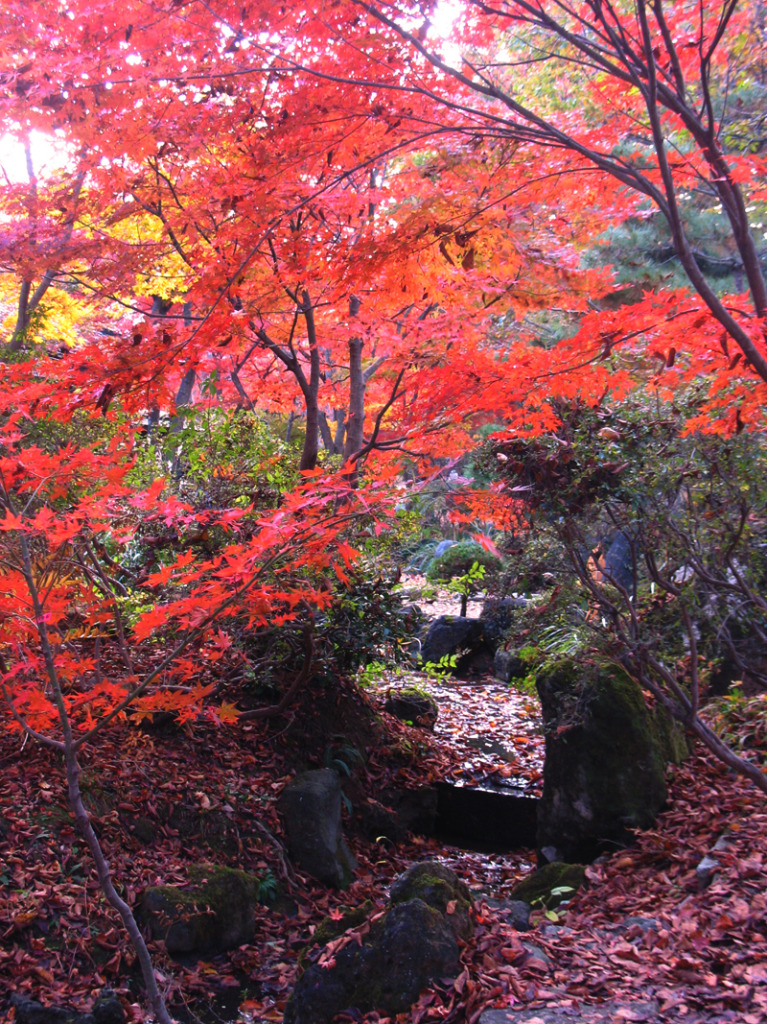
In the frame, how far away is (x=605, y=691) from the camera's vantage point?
4930mm

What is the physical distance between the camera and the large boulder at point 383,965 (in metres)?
2.78

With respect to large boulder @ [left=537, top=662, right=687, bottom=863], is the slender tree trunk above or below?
above

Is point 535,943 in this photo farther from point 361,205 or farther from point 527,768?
point 361,205

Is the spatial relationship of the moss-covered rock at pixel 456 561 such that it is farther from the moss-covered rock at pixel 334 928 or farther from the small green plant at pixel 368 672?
the moss-covered rock at pixel 334 928

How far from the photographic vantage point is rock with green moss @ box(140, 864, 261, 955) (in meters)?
3.50

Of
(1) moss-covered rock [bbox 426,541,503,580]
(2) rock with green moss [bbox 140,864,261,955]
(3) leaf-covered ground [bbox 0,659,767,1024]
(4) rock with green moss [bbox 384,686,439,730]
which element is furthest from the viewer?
(1) moss-covered rock [bbox 426,541,503,580]

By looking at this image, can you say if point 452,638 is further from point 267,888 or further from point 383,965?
point 383,965

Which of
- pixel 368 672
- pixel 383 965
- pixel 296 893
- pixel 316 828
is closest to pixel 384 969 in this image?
pixel 383 965

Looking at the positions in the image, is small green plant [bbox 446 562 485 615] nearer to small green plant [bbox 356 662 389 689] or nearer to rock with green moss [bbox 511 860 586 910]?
small green plant [bbox 356 662 389 689]

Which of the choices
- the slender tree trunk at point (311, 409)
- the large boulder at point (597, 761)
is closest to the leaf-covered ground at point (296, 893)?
the large boulder at point (597, 761)

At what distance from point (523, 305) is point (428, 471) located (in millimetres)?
1711

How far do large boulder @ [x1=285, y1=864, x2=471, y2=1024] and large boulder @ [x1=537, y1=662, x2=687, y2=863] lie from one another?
208 cm

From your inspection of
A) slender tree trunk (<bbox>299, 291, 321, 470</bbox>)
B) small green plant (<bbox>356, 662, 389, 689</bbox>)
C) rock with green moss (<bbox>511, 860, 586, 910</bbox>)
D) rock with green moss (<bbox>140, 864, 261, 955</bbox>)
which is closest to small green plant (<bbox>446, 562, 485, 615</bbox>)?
small green plant (<bbox>356, 662, 389, 689</bbox>)

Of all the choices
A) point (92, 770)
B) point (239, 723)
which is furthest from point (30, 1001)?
point (239, 723)
